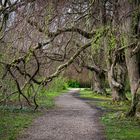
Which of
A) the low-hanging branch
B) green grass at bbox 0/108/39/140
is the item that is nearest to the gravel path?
green grass at bbox 0/108/39/140

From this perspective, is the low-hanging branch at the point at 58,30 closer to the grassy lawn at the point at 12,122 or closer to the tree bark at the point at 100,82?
the grassy lawn at the point at 12,122

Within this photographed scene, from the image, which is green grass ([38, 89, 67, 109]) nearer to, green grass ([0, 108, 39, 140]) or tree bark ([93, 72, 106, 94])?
green grass ([0, 108, 39, 140])

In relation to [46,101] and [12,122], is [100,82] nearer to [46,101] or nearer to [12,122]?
[46,101]

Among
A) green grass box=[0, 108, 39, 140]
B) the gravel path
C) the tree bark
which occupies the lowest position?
the gravel path

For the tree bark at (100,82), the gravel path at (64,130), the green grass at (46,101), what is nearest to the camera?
the gravel path at (64,130)

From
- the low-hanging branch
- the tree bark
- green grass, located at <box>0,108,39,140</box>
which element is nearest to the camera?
green grass, located at <box>0,108,39,140</box>

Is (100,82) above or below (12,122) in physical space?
above

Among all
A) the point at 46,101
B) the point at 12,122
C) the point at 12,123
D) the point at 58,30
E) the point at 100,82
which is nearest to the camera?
the point at 58,30

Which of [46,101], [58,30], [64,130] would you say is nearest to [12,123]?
[64,130]

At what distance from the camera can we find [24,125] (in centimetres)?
1538

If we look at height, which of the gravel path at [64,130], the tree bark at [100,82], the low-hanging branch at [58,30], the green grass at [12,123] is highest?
the low-hanging branch at [58,30]

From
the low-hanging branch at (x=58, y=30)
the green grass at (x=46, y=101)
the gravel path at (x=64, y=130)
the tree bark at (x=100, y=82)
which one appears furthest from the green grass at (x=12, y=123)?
the tree bark at (x=100, y=82)

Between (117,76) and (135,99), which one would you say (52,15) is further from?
(117,76)

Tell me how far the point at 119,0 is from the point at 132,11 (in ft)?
2.17
